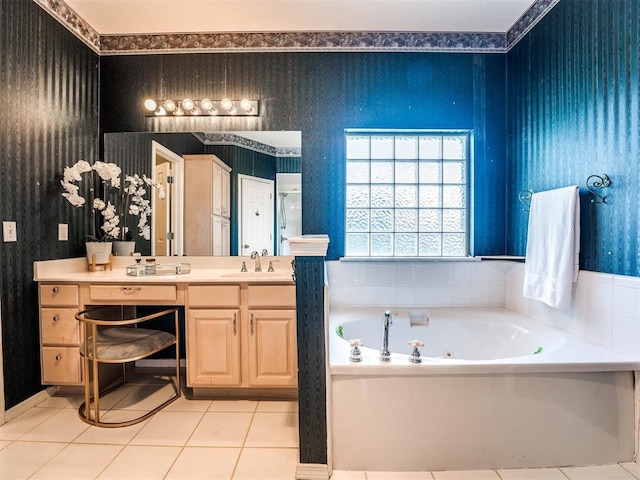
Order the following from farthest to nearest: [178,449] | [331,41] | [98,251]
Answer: [331,41]
[98,251]
[178,449]

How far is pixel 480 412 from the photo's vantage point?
4.66 feet

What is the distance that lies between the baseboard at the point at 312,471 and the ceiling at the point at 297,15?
2589mm

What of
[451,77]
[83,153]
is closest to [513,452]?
[451,77]

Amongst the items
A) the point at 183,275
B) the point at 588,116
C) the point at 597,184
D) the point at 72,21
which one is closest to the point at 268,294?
the point at 183,275

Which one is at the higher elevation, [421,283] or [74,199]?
[74,199]

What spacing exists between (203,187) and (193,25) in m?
1.15

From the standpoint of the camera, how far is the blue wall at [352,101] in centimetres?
243

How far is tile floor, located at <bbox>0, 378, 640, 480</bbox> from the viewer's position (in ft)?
4.66

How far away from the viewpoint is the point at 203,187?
2.46 m

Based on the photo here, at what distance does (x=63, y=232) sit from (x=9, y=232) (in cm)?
38

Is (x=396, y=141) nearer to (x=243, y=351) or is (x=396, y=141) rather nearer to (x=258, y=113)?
(x=258, y=113)

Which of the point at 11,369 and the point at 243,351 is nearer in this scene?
A: the point at 11,369

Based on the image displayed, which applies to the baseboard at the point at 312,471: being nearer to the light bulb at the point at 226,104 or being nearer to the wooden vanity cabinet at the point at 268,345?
the wooden vanity cabinet at the point at 268,345

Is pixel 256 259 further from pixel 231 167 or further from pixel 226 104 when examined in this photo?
pixel 226 104
